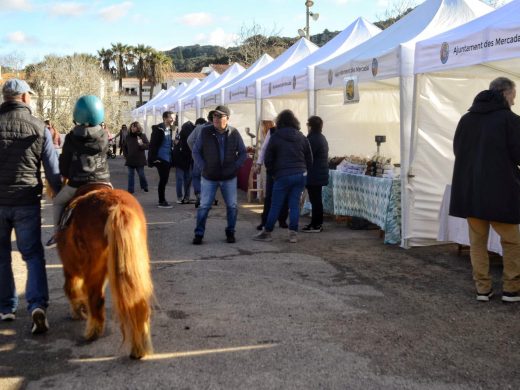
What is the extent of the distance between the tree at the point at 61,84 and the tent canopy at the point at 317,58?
101ft

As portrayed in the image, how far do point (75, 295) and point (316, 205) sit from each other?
5.31 meters

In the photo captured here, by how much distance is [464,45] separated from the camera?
20.4ft

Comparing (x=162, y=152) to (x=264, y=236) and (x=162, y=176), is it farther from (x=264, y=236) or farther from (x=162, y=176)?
(x=264, y=236)

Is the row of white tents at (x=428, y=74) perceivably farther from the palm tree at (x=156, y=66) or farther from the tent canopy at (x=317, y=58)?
the palm tree at (x=156, y=66)

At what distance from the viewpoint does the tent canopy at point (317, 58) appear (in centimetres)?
1109

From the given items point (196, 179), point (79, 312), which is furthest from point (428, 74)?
point (196, 179)

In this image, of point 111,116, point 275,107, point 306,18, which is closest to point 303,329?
point 275,107

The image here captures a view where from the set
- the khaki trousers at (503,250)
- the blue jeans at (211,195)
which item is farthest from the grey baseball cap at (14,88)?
the khaki trousers at (503,250)

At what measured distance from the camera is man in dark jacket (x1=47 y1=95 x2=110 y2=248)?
4.44 metres

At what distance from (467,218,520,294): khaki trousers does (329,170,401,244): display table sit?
8.55 ft

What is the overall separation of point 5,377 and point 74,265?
35.7 inches

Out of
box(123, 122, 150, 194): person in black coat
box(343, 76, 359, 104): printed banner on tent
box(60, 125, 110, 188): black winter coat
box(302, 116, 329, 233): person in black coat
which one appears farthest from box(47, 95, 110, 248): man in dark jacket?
box(123, 122, 150, 194): person in black coat

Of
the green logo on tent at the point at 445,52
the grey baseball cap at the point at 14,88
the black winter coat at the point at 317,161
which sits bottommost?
the black winter coat at the point at 317,161

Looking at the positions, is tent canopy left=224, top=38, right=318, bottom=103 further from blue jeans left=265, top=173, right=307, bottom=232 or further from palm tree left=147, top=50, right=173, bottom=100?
palm tree left=147, top=50, right=173, bottom=100
